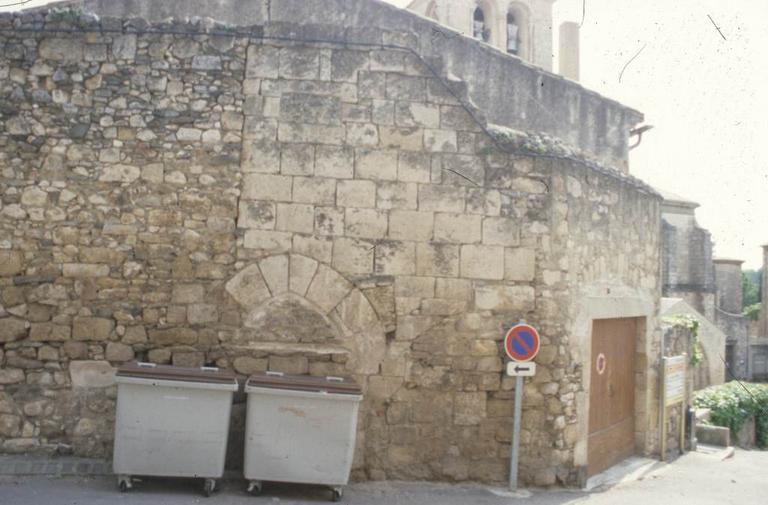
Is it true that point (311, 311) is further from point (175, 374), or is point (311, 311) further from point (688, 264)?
point (688, 264)

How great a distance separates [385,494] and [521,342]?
6.14 ft

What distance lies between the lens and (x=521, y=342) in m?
6.82

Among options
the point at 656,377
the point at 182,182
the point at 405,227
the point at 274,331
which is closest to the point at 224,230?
the point at 182,182

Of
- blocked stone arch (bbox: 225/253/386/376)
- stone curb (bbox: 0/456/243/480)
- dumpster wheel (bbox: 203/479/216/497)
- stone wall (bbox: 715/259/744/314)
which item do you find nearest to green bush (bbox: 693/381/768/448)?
blocked stone arch (bbox: 225/253/386/376)

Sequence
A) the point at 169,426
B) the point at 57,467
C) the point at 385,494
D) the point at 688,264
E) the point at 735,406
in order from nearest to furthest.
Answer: the point at 169,426 → the point at 57,467 → the point at 385,494 → the point at 735,406 → the point at 688,264

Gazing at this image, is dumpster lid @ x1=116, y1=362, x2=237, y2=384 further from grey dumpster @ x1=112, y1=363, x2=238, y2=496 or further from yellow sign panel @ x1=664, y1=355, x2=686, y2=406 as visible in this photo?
yellow sign panel @ x1=664, y1=355, x2=686, y2=406

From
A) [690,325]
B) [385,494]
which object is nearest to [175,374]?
[385,494]

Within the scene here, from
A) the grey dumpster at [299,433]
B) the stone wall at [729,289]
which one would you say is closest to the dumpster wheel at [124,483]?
the grey dumpster at [299,433]

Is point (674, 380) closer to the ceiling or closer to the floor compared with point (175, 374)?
closer to the floor

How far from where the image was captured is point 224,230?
673cm

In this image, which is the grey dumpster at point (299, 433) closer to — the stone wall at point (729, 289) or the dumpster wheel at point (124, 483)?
the dumpster wheel at point (124, 483)

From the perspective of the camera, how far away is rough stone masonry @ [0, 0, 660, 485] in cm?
661

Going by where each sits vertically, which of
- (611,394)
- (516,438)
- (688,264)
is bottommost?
(516,438)

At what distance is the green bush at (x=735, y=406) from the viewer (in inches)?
598
